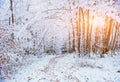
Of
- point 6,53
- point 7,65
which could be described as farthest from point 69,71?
point 6,53

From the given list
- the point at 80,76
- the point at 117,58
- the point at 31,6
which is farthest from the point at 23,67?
the point at 31,6

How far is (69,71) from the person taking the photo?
1828 centimetres

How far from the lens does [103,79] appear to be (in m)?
17.0

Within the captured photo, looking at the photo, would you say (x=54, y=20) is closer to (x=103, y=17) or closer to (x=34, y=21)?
(x=34, y=21)

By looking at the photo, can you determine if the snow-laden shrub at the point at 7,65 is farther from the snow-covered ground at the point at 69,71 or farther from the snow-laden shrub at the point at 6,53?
the snow-covered ground at the point at 69,71

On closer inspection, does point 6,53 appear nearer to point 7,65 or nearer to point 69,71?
point 7,65

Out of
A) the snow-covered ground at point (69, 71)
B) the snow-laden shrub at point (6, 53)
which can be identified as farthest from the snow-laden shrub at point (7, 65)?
the snow-covered ground at point (69, 71)

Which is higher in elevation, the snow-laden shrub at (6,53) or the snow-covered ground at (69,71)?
the snow-laden shrub at (6,53)

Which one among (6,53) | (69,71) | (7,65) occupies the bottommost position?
(69,71)

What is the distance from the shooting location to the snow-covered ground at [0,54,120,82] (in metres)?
17.1

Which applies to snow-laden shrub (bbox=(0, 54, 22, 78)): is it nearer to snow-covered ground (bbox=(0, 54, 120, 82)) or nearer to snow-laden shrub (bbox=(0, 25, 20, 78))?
snow-laden shrub (bbox=(0, 25, 20, 78))

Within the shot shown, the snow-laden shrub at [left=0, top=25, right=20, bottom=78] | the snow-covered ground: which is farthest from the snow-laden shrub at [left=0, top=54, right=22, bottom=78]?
the snow-covered ground

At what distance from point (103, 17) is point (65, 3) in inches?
175

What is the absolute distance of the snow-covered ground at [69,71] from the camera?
17078mm
